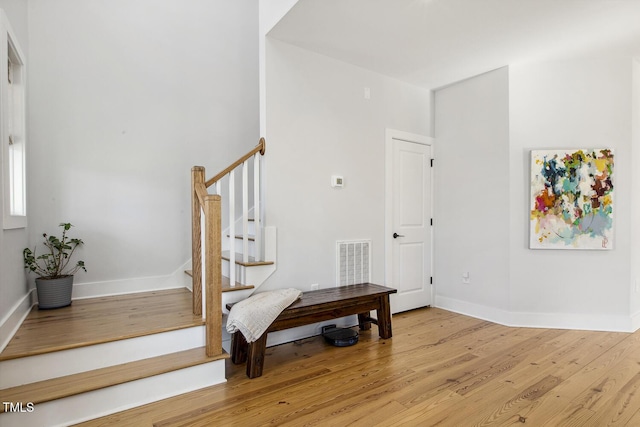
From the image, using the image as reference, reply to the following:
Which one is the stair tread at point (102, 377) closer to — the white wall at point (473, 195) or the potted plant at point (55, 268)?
the potted plant at point (55, 268)

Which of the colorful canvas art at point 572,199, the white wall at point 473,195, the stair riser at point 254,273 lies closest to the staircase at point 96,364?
the stair riser at point 254,273

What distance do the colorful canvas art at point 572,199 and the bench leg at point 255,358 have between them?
115 inches

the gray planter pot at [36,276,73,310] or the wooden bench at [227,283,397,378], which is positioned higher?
the gray planter pot at [36,276,73,310]

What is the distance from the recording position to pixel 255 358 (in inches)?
94.9

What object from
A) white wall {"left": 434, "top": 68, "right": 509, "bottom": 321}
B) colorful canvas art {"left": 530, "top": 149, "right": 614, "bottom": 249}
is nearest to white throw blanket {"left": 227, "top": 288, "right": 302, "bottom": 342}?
white wall {"left": 434, "top": 68, "right": 509, "bottom": 321}

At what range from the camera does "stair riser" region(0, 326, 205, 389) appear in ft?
6.15

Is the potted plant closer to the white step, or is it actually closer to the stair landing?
the stair landing

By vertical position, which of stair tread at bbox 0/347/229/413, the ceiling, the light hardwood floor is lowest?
the light hardwood floor

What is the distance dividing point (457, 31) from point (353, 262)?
234 centimetres

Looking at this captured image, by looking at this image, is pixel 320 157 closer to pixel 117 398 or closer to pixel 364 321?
pixel 364 321

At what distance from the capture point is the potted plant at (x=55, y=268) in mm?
2734

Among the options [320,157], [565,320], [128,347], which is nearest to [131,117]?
[320,157]

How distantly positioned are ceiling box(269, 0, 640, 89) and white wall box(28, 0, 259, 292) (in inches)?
46.7

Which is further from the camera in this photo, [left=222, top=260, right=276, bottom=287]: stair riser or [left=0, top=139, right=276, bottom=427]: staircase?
[left=222, top=260, right=276, bottom=287]: stair riser
